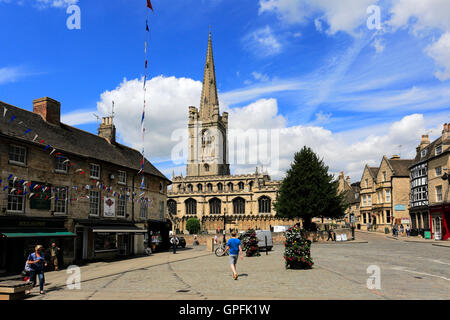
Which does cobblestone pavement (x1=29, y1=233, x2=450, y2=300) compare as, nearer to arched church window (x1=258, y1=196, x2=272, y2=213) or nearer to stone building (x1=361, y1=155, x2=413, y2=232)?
stone building (x1=361, y1=155, x2=413, y2=232)

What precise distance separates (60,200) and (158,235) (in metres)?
12.5

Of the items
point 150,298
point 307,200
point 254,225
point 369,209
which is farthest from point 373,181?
point 150,298

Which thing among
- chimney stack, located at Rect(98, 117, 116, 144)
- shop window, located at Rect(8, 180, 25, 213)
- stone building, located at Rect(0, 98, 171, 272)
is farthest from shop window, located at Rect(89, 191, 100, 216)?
chimney stack, located at Rect(98, 117, 116, 144)

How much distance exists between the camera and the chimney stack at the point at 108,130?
30859 mm

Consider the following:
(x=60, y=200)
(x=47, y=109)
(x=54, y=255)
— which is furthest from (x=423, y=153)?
(x=54, y=255)

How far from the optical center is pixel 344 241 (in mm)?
38719

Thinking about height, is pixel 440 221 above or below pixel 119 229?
below

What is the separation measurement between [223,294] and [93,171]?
1761 cm

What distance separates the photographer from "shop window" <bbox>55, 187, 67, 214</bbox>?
70.1ft

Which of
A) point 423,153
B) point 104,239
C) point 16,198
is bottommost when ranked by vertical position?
point 104,239

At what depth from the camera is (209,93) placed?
105m

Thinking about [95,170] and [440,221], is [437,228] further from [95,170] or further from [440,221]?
[95,170]

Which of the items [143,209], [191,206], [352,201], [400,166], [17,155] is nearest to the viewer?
[17,155]

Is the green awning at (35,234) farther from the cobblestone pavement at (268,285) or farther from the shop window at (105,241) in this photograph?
the cobblestone pavement at (268,285)
